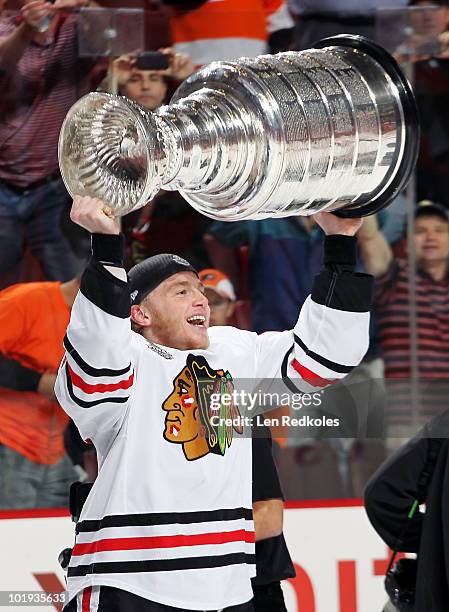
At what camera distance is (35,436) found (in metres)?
2.56

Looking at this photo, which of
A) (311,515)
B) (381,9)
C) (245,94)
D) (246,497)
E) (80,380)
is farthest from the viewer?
(311,515)

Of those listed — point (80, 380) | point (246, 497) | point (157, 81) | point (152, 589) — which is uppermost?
point (157, 81)

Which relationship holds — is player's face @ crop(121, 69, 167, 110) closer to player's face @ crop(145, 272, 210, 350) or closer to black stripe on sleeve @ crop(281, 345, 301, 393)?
player's face @ crop(145, 272, 210, 350)

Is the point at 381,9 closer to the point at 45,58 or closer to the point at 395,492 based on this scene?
the point at 45,58

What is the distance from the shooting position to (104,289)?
1.96 meters

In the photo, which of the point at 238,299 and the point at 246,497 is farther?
the point at 238,299

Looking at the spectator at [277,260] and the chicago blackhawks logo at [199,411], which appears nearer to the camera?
the chicago blackhawks logo at [199,411]

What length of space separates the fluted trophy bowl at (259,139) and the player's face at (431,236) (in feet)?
1.73

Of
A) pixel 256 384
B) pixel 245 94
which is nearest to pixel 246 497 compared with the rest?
pixel 256 384

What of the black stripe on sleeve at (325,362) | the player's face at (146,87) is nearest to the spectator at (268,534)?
the black stripe on sleeve at (325,362)

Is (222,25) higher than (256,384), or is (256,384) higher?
(222,25)

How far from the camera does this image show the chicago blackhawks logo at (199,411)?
2.21 meters

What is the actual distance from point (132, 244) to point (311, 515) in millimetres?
655

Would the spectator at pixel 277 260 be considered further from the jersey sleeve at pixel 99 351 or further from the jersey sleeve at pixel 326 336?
the jersey sleeve at pixel 99 351
